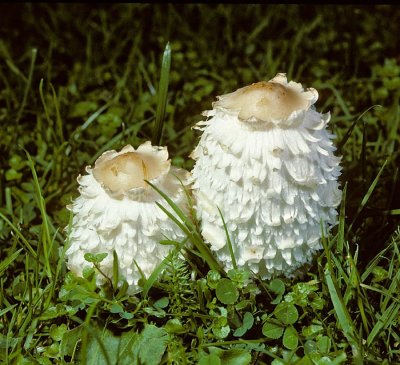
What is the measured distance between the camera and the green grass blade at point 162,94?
1.98m

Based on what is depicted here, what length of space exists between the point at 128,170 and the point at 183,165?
0.82m

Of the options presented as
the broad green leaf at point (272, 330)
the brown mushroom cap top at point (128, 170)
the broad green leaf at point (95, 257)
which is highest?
the brown mushroom cap top at point (128, 170)

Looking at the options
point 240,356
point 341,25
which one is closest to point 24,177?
point 240,356

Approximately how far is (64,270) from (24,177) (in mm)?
725

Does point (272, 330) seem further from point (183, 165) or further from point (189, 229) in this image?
point (183, 165)

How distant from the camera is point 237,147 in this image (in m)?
1.45

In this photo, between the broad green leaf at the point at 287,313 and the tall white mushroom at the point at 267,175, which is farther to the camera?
the broad green leaf at the point at 287,313

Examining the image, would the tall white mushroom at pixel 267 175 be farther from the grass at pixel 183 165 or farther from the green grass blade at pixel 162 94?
the green grass blade at pixel 162 94

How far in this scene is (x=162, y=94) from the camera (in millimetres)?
2002

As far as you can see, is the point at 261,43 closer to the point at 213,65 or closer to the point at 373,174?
the point at 213,65

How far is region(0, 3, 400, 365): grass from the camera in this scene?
1.59 meters

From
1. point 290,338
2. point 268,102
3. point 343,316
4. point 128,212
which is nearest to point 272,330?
point 290,338

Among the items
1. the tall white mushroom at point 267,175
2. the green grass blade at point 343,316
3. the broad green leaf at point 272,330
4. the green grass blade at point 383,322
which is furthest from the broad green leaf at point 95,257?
the green grass blade at point 383,322

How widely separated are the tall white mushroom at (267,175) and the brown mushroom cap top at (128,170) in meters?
0.12
